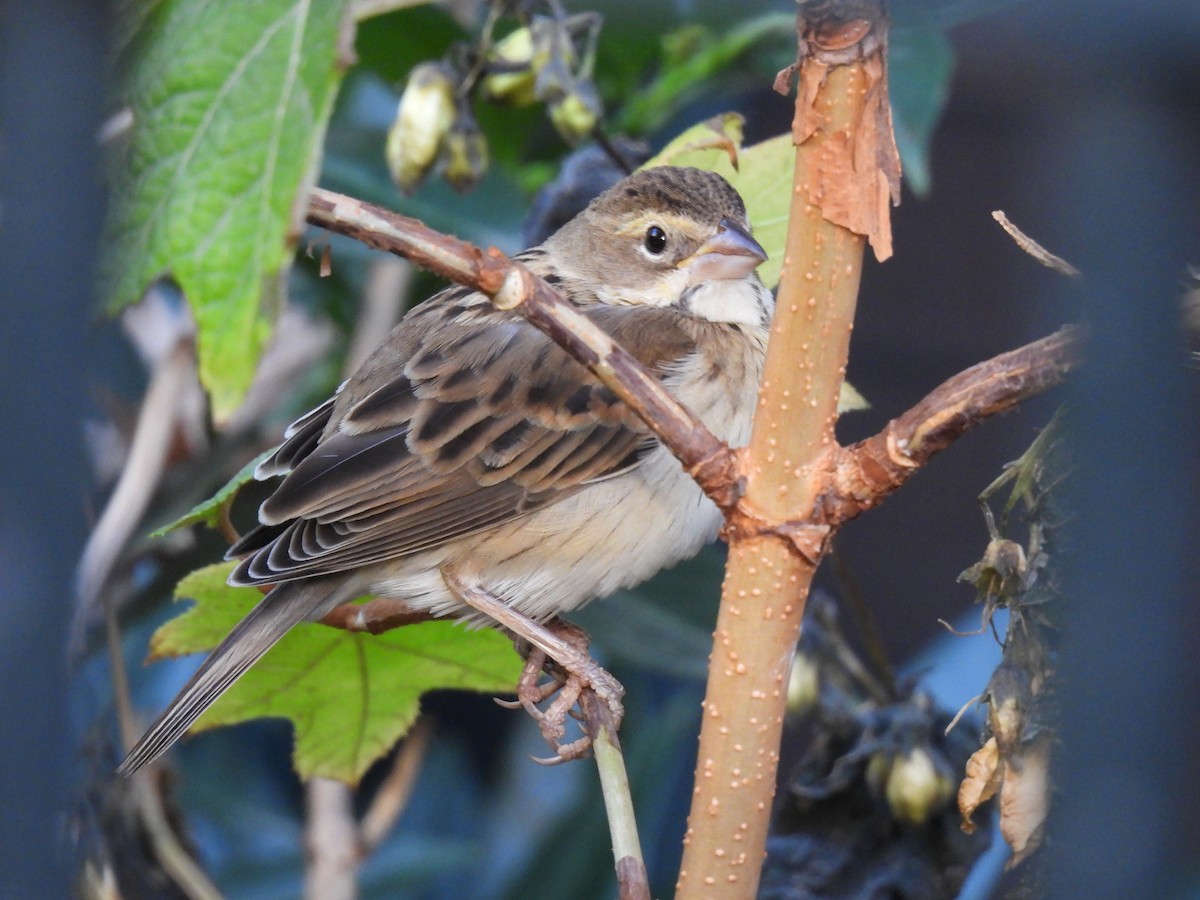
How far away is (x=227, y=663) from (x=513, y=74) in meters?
0.88

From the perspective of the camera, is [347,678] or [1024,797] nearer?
[1024,797]

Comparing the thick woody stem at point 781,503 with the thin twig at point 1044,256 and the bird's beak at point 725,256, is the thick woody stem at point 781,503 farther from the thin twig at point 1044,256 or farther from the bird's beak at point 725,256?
the bird's beak at point 725,256

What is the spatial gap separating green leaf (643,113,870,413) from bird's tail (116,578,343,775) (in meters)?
0.67

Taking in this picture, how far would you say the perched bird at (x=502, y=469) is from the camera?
1.88 meters

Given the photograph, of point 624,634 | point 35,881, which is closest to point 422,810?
point 624,634

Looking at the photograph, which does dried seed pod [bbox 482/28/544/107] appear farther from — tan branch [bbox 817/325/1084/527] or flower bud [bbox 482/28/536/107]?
tan branch [bbox 817/325/1084/527]

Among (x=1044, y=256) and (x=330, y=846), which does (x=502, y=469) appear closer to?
(x=330, y=846)

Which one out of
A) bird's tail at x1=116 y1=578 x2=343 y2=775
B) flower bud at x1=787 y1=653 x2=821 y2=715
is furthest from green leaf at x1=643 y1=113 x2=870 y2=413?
bird's tail at x1=116 y1=578 x2=343 y2=775

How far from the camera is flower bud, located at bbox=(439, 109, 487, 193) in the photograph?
6.27 feet

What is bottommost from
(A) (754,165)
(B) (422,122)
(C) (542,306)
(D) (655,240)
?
(C) (542,306)

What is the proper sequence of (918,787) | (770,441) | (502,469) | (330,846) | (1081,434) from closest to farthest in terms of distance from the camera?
(1081,434), (770,441), (918,787), (502,469), (330,846)

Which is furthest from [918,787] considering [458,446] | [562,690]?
[458,446]

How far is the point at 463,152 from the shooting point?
6.29 feet

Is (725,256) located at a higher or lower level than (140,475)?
higher
